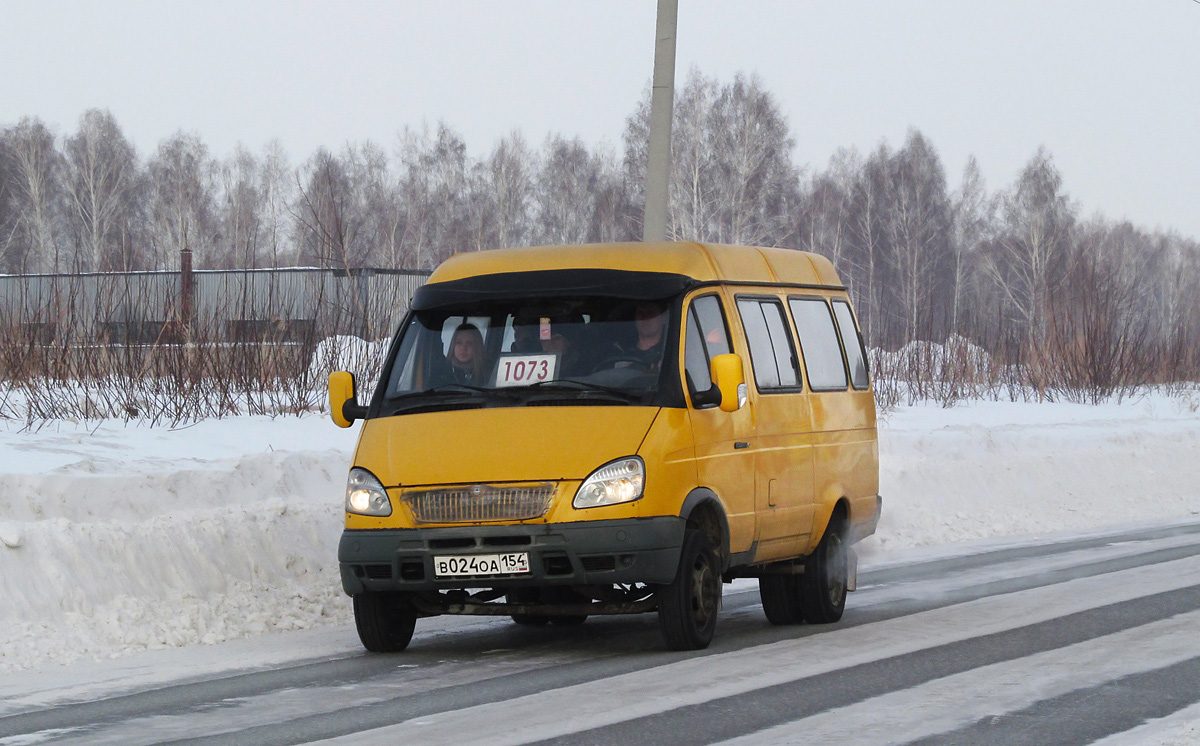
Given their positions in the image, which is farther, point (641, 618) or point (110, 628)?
point (641, 618)

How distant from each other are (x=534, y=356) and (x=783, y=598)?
2393 mm

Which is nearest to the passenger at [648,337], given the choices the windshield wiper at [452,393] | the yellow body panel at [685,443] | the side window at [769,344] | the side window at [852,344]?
the yellow body panel at [685,443]

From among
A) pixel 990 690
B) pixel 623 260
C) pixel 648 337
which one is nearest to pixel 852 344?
pixel 623 260

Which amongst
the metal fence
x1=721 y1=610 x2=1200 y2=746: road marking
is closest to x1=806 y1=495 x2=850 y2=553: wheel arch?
x1=721 y1=610 x2=1200 y2=746: road marking

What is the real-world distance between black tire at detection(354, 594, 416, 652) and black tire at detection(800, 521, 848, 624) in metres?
2.49

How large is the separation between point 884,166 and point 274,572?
265 ft

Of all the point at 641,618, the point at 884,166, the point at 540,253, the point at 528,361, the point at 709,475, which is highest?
the point at 884,166

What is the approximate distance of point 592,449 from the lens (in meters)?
7.66

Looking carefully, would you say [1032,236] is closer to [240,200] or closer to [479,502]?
[240,200]

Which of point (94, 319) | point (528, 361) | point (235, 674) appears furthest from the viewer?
point (94, 319)

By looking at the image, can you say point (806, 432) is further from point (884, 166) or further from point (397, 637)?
point (884, 166)

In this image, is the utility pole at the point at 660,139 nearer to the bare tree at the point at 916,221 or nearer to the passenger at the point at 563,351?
the passenger at the point at 563,351

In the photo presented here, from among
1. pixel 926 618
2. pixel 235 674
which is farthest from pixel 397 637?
pixel 926 618

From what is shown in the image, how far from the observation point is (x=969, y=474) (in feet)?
59.9
